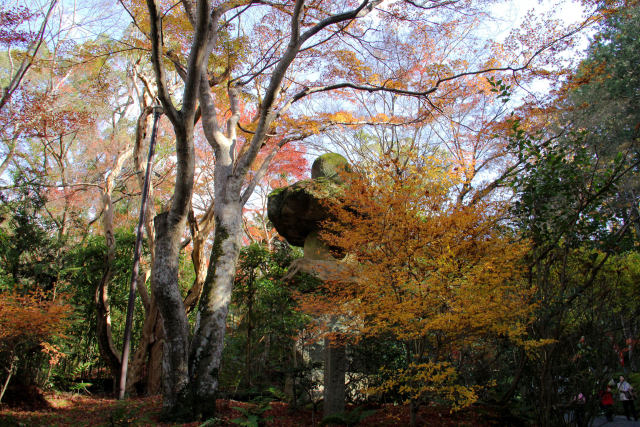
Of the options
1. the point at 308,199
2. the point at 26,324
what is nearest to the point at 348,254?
the point at 308,199

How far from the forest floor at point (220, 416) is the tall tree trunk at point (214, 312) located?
1.14 feet

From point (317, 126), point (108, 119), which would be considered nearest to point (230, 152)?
point (317, 126)

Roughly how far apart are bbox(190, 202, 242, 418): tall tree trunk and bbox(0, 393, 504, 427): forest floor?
35 centimetres

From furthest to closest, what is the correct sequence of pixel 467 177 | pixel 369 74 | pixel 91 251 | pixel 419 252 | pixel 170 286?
pixel 91 251
pixel 467 177
pixel 369 74
pixel 419 252
pixel 170 286

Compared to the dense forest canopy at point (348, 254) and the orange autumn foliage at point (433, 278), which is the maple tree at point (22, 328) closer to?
the dense forest canopy at point (348, 254)

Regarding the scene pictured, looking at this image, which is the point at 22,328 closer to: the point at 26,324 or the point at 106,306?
the point at 26,324

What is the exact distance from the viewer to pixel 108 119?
43.5ft

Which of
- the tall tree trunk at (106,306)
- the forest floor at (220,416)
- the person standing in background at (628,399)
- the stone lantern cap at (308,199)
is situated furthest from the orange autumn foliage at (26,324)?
the person standing in background at (628,399)

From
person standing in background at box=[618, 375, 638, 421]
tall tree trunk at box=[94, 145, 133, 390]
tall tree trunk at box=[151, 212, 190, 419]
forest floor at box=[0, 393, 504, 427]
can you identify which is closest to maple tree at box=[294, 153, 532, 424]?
forest floor at box=[0, 393, 504, 427]

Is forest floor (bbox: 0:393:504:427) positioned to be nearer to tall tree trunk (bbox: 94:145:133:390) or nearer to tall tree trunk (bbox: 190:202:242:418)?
tall tree trunk (bbox: 190:202:242:418)

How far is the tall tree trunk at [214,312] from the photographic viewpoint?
4.46m

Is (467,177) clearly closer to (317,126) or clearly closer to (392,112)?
(392,112)

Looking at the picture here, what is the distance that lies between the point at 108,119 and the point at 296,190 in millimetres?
8916

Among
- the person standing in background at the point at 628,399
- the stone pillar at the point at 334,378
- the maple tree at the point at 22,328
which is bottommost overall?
the person standing in background at the point at 628,399
